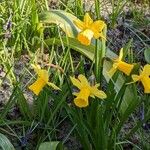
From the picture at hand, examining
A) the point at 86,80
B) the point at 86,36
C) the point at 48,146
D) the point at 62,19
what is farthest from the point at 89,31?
the point at 62,19

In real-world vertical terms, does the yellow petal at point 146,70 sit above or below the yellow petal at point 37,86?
above

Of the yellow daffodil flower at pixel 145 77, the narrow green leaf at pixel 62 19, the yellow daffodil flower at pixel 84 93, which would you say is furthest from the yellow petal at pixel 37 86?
the narrow green leaf at pixel 62 19

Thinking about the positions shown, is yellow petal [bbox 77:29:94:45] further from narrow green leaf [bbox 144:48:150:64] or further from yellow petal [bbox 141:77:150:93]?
narrow green leaf [bbox 144:48:150:64]

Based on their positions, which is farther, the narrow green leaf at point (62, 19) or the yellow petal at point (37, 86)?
the narrow green leaf at point (62, 19)

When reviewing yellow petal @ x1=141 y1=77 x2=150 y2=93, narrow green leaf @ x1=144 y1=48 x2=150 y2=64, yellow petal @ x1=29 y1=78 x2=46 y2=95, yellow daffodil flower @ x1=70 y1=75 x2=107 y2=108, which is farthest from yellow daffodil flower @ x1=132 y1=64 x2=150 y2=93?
narrow green leaf @ x1=144 y1=48 x2=150 y2=64

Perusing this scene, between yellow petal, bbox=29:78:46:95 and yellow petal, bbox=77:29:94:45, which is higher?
yellow petal, bbox=77:29:94:45

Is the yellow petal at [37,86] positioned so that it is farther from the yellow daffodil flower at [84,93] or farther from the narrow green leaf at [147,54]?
the narrow green leaf at [147,54]

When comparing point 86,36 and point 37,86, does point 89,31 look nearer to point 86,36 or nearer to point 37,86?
point 86,36

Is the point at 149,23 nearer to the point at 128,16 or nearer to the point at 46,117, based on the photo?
the point at 128,16

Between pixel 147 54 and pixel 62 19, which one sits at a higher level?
pixel 62 19

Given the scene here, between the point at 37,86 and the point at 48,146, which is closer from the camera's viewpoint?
the point at 37,86

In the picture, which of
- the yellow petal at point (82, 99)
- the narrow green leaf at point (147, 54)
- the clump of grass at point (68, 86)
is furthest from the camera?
the narrow green leaf at point (147, 54)

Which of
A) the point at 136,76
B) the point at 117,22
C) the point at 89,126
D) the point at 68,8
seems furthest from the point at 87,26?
the point at 117,22
